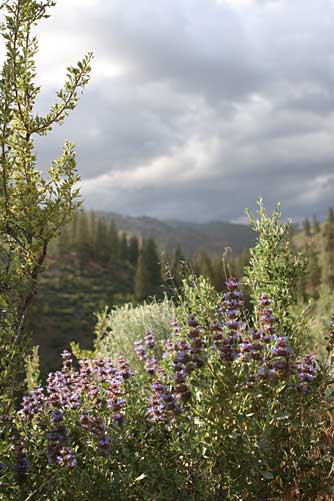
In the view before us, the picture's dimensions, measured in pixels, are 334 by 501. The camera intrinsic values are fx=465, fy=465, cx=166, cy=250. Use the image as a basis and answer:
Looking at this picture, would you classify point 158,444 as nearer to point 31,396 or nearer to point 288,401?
point 288,401

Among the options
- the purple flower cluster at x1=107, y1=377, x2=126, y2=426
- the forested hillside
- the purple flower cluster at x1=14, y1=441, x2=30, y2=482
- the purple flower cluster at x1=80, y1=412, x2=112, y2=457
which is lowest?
the forested hillside

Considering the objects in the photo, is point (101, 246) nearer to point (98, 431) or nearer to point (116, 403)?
point (116, 403)

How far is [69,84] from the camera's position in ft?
13.9

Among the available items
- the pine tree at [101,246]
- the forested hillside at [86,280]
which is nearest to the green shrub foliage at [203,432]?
the forested hillside at [86,280]

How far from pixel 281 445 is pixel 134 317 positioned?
6743 millimetres

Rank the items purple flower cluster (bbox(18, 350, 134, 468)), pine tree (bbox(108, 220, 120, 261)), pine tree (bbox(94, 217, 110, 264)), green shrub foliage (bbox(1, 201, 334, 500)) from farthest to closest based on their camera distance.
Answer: pine tree (bbox(108, 220, 120, 261)) < pine tree (bbox(94, 217, 110, 264)) < purple flower cluster (bbox(18, 350, 134, 468)) < green shrub foliage (bbox(1, 201, 334, 500))

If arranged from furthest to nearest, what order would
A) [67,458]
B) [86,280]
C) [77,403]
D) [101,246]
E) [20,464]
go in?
[101,246] → [86,280] → [77,403] → [20,464] → [67,458]

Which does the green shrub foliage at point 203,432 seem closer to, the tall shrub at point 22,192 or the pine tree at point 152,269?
the tall shrub at point 22,192

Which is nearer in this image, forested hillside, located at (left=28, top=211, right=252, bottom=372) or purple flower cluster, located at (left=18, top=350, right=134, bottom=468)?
purple flower cluster, located at (left=18, top=350, right=134, bottom=468)

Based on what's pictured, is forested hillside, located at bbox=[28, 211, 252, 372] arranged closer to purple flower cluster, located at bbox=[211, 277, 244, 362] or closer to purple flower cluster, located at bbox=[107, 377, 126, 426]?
purple flower cluster, located at bbox=[107, 377, 126, 426]

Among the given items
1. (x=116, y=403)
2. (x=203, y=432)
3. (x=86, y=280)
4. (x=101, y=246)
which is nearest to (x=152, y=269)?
(x=86, y=280)

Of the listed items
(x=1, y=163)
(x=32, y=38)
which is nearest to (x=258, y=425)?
(x=1, y=163)

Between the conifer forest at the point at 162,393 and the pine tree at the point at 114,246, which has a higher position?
the conifer forest at the point at 162,393

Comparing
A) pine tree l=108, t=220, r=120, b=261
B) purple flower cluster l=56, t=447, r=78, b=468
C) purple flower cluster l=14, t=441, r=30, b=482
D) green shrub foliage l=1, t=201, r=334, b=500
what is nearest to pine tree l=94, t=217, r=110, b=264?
pine tree l=108, t=220, r=120, b=261
